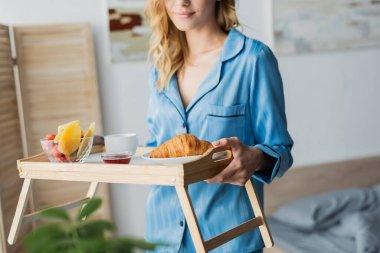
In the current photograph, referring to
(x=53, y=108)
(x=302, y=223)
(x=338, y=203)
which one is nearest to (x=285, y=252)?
(x=302, y=223)

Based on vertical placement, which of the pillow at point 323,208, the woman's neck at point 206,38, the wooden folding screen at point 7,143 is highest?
the woman's neck at point 206,38

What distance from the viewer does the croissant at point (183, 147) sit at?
4.24 ft

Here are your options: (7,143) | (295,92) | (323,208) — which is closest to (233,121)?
(7,143)

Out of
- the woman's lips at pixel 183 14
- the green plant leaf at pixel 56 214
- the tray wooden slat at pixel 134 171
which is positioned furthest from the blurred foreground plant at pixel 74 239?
the woman's lips at pixel 183 14

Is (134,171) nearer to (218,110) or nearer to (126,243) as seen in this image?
(218,110)

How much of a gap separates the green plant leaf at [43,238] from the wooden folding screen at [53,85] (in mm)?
2363

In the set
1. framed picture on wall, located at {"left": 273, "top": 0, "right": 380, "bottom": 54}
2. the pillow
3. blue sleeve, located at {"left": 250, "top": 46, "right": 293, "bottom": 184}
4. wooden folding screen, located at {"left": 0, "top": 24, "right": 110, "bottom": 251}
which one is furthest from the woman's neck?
framed picture on wall, located at {"left": 273, "top": 0, "right": 380, "bottom": 54}

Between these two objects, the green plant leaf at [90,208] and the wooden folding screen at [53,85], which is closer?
the green plant leaf at [90,208]

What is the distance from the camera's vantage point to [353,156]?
12.9 ft

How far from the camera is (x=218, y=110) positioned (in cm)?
160

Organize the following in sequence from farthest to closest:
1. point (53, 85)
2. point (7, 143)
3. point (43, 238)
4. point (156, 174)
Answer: point (53, 85) → point (7, 143) → point (156, 174) → point (43, 238)

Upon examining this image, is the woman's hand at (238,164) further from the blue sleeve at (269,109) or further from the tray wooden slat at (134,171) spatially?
the blue sleeve at (269,109)

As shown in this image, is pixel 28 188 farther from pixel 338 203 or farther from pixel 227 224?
pixel 338 203

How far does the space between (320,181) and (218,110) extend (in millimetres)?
2338
